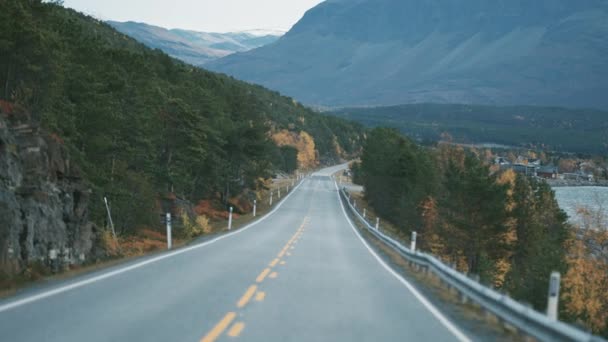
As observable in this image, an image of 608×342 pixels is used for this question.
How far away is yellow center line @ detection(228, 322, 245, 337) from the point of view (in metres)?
7.30

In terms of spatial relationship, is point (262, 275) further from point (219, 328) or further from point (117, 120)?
point (117, 120)

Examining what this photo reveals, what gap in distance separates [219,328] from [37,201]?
1152cm

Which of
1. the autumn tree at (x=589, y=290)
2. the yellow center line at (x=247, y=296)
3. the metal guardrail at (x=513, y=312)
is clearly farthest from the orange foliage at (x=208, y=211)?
the yellow center line at (x=247, y=296)

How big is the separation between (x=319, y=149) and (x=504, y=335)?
187227 mm

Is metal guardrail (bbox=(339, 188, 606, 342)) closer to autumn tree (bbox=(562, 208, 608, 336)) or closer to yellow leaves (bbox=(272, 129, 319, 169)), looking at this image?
autumn tree (bbox=(562, 208, 608, 336))

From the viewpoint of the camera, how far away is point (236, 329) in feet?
24.9

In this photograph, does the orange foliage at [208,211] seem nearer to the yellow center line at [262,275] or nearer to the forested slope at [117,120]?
the forested slope at [117,120]

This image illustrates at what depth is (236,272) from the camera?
44.3 ft

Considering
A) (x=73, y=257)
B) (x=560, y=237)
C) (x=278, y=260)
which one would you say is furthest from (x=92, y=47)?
(x=560, y=237)

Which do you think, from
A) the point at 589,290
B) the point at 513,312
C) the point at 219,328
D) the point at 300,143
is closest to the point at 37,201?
the point at 219,328

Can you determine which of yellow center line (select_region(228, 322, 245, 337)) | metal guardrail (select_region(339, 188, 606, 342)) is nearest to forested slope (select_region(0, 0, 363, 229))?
yellow center line (select_region(228, 322, 245, 337))

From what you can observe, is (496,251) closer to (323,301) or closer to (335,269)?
(335,269)

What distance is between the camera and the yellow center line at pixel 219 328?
7.05 meters

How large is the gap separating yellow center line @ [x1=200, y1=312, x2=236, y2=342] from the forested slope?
1328cm
